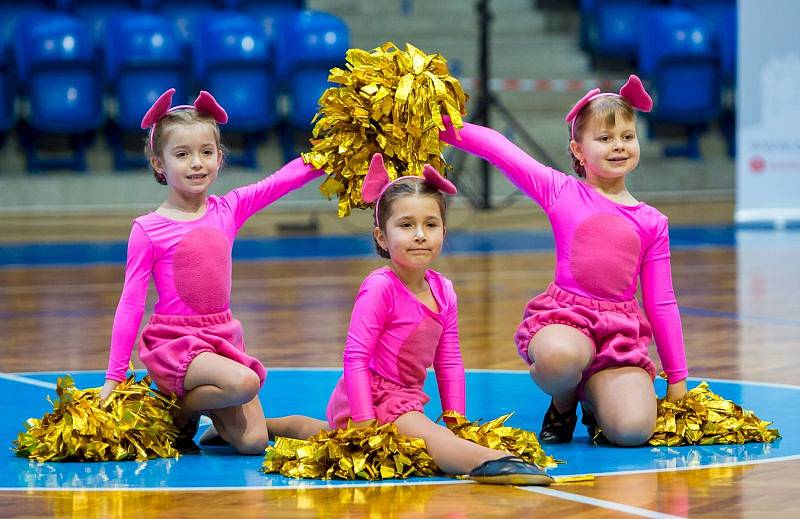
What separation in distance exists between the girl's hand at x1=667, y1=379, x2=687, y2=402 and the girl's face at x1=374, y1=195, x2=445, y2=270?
85 centimetres

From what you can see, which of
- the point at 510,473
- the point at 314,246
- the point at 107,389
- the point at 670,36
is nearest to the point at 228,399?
the point at 107,389

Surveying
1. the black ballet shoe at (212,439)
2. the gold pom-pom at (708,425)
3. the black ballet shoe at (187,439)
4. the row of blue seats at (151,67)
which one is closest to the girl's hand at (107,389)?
the black ballet shoe at (187,439)

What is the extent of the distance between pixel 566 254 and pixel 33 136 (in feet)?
32.4

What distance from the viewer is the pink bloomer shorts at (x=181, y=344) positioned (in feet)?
12.7

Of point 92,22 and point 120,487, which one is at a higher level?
point 92,22

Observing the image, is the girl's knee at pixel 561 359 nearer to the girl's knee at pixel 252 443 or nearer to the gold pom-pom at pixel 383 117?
the gold pom-pom at pixel 383 117

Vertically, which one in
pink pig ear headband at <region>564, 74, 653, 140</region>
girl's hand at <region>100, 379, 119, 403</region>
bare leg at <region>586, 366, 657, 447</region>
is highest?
pink pig ear headband at <region>564, 74, 653, 140</region>

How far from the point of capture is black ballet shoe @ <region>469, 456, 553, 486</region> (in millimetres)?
3268

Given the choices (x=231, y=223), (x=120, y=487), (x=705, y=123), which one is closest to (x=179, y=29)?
(x=705, y=123)

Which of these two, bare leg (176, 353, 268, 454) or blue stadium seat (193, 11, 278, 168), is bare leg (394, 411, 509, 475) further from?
blue stadium seat (193, 11, 278, 168)

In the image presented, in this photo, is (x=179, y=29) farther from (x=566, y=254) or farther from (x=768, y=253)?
(x=566, y=254)

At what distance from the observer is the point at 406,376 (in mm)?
3707

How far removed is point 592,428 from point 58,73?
9.47 m

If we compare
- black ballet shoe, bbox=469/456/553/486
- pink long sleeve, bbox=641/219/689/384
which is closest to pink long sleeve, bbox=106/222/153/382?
black ballet shoe, bbox=469/456/553/486
